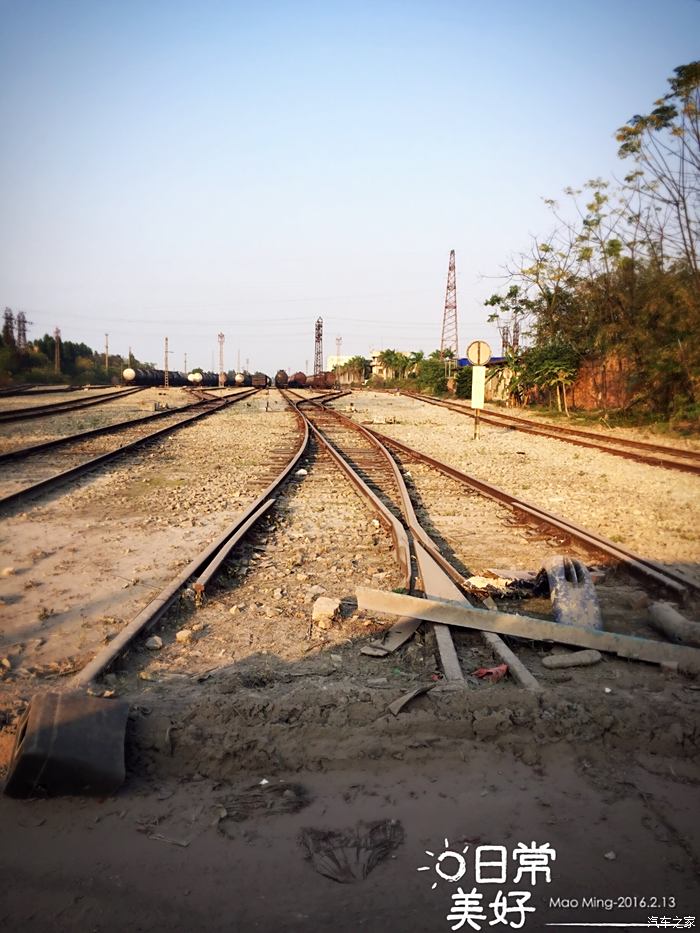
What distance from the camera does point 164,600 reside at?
420 centimetres

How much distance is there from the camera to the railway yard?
6.55 feet

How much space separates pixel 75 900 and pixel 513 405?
31.0m

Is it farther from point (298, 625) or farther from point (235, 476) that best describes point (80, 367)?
point (298, 625)

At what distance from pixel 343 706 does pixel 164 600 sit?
1.76m

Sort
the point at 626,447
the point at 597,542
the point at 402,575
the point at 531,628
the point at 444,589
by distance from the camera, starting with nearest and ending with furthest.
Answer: the point at 531,628 → the point at 444,589 → the point at 402,575 → the point at 597,542 → the point at 626,447

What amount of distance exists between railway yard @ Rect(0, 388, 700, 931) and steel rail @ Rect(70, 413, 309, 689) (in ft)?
0.08

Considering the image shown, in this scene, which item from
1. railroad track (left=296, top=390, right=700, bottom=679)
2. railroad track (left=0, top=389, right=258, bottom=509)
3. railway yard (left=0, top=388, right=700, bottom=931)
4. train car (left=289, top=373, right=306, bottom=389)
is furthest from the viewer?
train car (left=289, top=373, right=306, bottom=389)

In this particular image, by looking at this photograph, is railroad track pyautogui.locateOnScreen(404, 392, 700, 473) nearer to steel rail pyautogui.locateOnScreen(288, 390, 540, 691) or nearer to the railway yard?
the railway yard

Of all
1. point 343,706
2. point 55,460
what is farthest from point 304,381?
point 343,706

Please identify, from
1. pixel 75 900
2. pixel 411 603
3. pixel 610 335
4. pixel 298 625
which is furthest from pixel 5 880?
pixel 610 335

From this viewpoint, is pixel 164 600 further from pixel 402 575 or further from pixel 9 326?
pixel 9 326

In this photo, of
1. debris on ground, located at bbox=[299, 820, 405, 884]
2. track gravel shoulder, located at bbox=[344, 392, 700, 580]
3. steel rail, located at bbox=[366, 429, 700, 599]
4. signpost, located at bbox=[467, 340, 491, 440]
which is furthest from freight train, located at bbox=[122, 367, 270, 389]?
debris on ground, located at bbox=[299, 820, 405, 884]

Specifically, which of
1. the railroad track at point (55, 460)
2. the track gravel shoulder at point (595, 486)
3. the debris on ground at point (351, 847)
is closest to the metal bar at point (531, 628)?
the debris on ground at point (351, 847)

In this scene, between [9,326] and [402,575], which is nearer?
[402,575]
